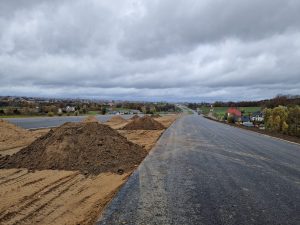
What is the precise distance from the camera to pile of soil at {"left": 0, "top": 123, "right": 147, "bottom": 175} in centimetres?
1318

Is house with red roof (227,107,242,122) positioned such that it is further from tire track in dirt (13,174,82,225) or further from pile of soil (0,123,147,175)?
tire track in dirt (13,174,82,225)

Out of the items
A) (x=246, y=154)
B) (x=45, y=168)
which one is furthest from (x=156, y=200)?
(x=246, y=154)

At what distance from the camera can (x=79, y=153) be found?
14.4 metres

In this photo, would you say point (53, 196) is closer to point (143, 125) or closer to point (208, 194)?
point (208, 194)

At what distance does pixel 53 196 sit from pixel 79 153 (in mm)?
5605

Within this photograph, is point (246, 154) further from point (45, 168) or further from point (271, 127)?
point (271, 127)

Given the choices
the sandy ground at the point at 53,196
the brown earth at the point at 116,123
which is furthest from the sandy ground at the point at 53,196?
the brown earth at the point at 116,123

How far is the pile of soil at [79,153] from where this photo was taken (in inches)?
519

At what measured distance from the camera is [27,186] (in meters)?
9.98

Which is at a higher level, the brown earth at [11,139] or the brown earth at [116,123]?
the brown earth at [11,139]

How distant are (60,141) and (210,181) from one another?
24.6 feet

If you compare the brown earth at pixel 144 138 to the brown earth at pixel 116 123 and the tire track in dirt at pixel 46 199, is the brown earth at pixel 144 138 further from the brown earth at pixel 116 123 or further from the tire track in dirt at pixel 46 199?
the brown earth at pixel 116 123

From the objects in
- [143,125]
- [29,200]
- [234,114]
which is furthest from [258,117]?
[29,200]

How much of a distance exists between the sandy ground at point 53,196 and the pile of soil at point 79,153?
2.88 feet
